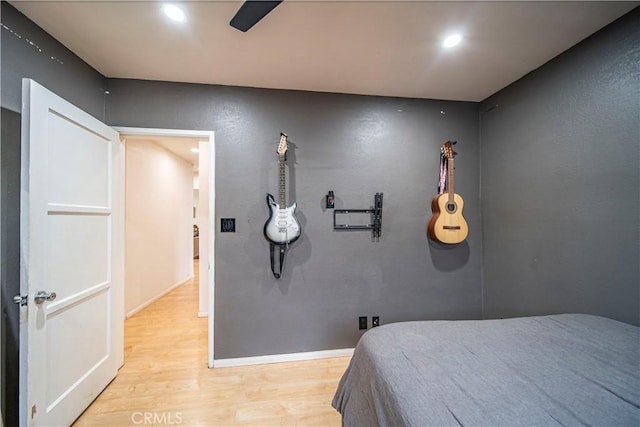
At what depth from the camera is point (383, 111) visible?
2361 millimetres

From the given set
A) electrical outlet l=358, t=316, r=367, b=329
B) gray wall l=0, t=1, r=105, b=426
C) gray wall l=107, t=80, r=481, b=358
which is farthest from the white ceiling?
electrical outlet l=358, t=316, r=367, b=329

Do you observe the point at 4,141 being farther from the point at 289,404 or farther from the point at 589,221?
the point at 589,221

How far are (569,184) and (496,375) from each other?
1560 mm

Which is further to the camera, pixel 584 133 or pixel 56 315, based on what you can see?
pixel 584 133

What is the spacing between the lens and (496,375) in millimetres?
930

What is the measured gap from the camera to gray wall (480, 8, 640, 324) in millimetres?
1450

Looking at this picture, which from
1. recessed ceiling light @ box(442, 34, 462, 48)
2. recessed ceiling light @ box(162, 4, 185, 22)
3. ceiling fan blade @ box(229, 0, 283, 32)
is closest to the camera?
ceiling fan blade @ box(229, 0, 283, 32)

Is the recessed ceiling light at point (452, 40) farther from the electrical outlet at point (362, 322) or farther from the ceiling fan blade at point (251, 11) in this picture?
the electrical outlet at point (362, 322)

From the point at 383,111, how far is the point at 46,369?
296 centimetres

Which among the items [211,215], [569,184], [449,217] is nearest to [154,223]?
[211,215]

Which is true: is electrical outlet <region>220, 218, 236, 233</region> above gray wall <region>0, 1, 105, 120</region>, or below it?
below

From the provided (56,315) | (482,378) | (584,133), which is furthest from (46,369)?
(584,133)

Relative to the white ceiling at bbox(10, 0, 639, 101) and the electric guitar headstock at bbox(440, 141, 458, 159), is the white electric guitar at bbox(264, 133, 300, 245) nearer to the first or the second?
the white ceiling at bbox(10, 0, 639, 101)

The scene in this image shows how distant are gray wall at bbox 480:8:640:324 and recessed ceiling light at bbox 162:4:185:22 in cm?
250
